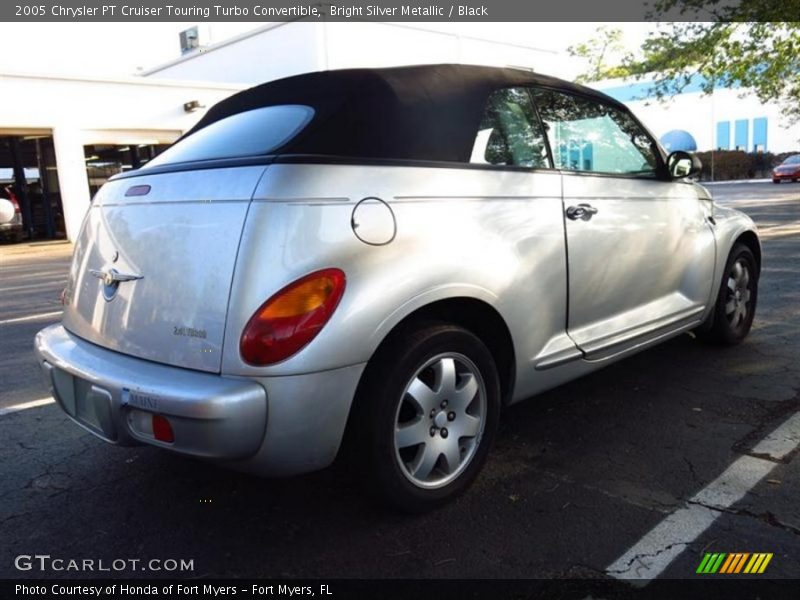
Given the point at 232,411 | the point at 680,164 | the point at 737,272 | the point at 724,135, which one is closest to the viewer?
the point at 232,411

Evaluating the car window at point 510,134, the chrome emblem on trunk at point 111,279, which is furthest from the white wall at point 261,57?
the chrome emblem on trunk at point 111,279

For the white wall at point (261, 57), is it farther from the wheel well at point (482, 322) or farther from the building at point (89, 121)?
the wheel well at point (482, 322)

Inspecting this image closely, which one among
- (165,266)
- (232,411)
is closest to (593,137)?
(165,266)

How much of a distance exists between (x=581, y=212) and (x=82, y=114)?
1731 centimetres

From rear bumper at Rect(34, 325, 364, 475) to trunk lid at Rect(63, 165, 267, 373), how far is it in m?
0.09

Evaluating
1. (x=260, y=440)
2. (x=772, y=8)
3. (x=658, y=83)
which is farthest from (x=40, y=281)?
(x=658, y=83)

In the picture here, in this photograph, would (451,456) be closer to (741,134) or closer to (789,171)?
(789,171)

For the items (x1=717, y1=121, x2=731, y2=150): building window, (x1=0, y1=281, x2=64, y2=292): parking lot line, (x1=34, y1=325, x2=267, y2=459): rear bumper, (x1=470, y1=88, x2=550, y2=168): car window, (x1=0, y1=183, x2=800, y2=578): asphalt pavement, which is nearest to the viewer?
(x1=34, y1=325, x2=267, y2=459): rear bumper

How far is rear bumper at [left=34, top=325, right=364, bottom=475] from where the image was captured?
2.14 meters

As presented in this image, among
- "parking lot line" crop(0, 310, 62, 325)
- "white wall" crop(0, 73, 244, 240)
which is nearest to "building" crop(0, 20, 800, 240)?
"white wall" crop(0, 73, 244, 240)

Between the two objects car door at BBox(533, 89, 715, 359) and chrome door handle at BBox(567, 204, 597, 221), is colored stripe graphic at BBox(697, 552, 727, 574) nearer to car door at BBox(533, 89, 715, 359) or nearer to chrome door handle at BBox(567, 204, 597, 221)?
car door at BBox(533, 89, 715, 359)

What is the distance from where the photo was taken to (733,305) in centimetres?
458

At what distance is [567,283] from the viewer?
3.06m

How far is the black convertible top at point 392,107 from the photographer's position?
253cm
